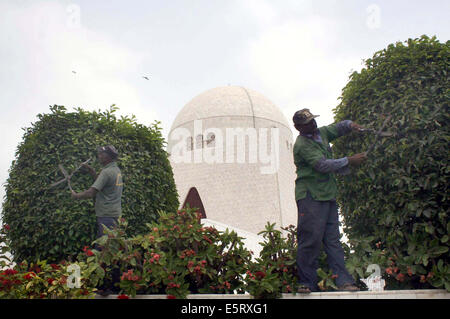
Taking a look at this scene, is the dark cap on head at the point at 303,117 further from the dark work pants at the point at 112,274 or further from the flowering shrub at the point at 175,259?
the dark work pants at the point at 112,274

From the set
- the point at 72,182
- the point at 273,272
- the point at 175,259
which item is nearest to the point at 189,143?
the point at 72,182

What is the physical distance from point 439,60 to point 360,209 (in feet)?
5.69

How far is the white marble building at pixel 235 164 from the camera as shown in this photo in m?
14.3

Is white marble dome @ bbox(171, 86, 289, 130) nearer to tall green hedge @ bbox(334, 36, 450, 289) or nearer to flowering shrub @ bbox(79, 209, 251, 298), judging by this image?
tall green hedge @ bbox(334, 36, 450, 289)

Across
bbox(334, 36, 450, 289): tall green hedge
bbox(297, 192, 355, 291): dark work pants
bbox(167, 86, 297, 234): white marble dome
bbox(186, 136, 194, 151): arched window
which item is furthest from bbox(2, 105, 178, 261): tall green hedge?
bbox(186, 136, 194, 151): arched window

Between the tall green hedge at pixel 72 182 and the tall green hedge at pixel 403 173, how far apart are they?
8.82 ft

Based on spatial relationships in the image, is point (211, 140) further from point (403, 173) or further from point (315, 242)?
point (315, 242)

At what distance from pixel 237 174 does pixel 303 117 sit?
1091cm

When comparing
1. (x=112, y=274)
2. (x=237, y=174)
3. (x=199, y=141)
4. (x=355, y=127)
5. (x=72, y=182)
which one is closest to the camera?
(x=355, y=127)

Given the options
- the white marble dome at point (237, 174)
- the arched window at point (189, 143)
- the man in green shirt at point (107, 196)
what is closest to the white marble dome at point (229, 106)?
the white marble dome at point (237, 174)

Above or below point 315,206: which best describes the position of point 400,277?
below

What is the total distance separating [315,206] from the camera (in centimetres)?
365

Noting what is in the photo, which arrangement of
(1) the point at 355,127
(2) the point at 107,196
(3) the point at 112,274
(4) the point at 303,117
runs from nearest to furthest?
(4) the point at 303,117 < (1) the point at 355,127 < (3) the point at 112,274 < (2) the point at 107,196
